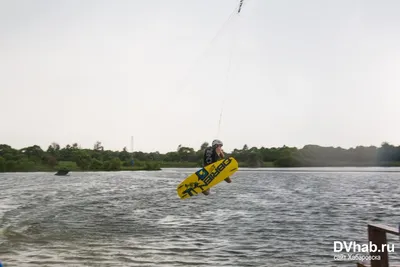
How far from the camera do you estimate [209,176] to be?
24.1m

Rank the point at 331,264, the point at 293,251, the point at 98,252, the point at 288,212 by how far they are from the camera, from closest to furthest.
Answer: the point at 331,264
the point at 98,252
the point at 293,251
the point at 288,212

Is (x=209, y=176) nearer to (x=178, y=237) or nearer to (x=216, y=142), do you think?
(x=216, y=142)

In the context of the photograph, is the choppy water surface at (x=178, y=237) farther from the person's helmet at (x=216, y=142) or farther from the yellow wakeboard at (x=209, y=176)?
the person's helmet at (x=216, y=142)

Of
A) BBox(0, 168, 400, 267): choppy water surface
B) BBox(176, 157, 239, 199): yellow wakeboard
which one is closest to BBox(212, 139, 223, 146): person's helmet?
BBox(176, 157, 239, 199): yellow wakeboard

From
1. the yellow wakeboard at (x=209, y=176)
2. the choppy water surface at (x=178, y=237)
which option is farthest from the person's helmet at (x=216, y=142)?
the choppy water surface at (x=178, y=237)

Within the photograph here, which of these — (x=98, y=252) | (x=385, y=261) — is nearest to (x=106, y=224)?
(x=98, y=252)

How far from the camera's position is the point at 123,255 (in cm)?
2181

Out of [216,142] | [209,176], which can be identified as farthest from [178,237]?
[216,142]

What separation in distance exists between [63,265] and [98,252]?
375cm

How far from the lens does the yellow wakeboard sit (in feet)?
78.1

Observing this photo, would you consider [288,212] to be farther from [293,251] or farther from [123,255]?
[123,255]

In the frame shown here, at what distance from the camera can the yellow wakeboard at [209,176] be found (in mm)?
23797

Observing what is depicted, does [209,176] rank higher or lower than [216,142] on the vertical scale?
lower

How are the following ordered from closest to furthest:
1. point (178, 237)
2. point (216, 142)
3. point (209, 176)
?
point (216, 142)
point (209, 176)
point (178, 237)
